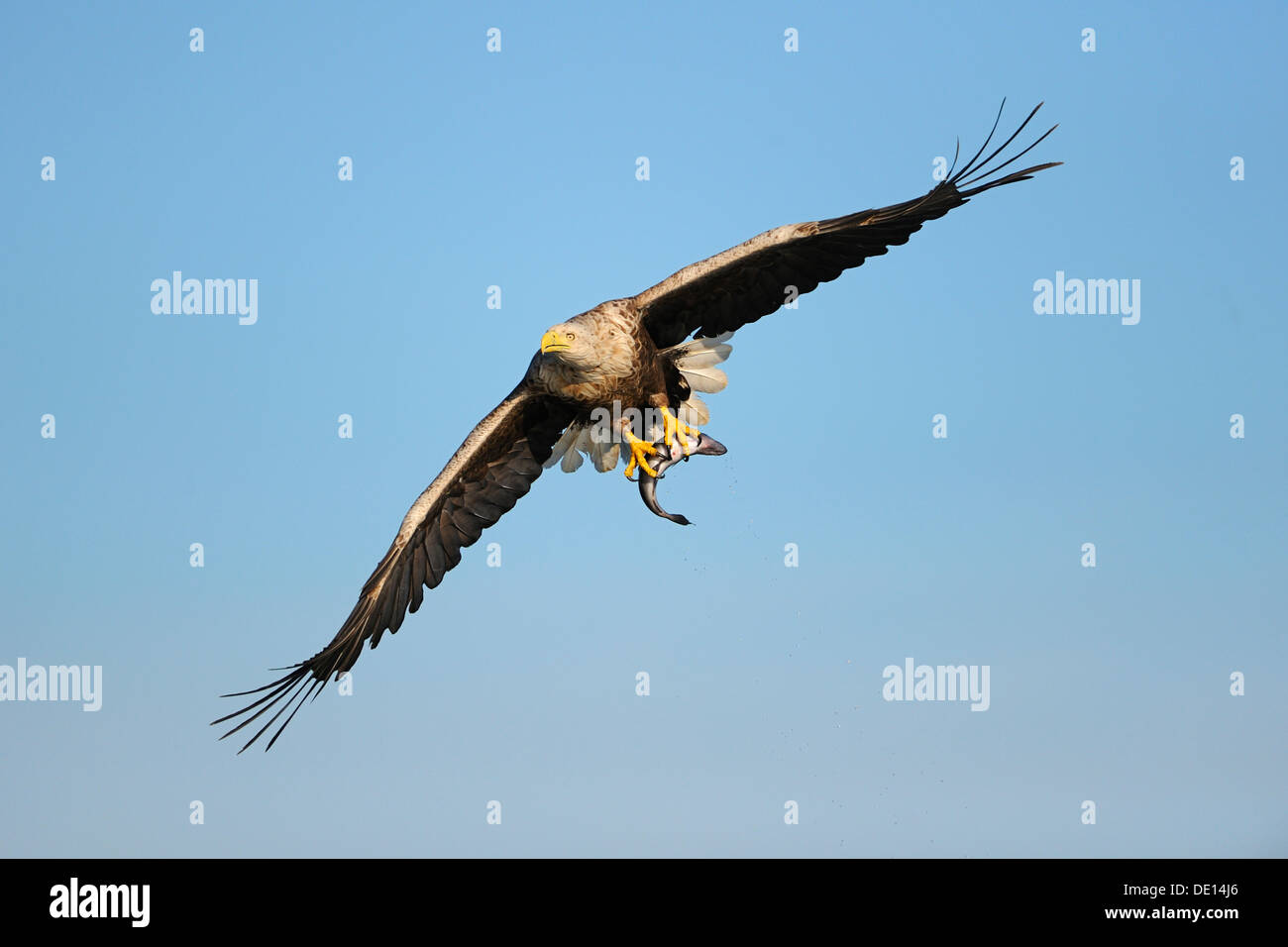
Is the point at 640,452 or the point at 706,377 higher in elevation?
the point at 706,377

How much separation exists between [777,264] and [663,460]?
5.26 ft

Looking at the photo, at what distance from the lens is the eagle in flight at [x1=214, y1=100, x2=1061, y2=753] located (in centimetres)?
1060

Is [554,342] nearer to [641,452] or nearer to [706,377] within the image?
[641,452]

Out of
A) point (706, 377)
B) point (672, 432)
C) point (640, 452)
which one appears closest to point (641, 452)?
point (640, 452)

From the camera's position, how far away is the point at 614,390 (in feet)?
36.0

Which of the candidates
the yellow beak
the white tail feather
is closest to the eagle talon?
the white tail feather

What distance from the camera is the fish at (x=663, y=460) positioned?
11359mm

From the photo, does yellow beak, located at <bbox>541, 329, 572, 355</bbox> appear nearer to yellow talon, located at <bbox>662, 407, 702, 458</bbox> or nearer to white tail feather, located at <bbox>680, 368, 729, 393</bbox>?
yellow talon, located at <bbox>662, 407, 702, 458</bbox>

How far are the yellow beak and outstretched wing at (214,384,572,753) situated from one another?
110cm
